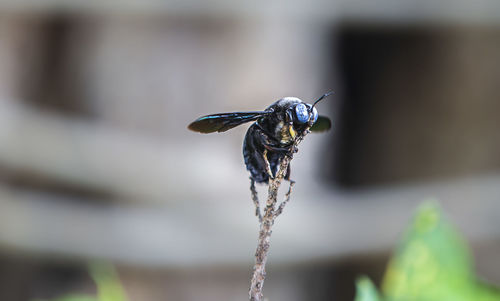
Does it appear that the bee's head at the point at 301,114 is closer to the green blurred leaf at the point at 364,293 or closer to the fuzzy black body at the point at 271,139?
the fuzzy black body at the point at 271,139

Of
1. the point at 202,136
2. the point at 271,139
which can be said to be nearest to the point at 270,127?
the point at 271,139

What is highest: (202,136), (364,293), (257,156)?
(202,136)

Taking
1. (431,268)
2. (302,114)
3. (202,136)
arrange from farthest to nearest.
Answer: (202,136)
(431,268)
(302,114)

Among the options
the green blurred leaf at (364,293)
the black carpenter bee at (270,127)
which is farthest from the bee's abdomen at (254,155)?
the green blurred leaf at (364,293)

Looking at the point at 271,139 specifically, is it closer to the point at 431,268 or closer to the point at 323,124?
the point at 323,124

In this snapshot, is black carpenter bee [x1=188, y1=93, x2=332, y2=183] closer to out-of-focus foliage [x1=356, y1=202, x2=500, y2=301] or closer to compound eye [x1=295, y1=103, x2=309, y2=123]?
compound eye [x1=295, y1=103, x2=309, y2=123]

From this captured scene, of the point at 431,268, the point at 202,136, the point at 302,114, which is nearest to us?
the point at 302,114

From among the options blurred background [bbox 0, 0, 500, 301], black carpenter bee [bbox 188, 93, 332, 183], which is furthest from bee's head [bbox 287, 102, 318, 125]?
blurred background [bbox 0, 0, 500, 301]
